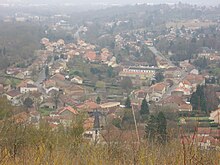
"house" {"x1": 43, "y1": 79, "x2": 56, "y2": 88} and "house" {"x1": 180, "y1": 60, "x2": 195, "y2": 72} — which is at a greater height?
"house" {"x1": 43, "y1": 79, "x2": 56, "y2": 88}

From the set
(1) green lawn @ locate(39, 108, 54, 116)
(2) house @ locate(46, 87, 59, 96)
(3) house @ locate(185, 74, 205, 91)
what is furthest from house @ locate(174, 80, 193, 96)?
(1) green lawn @ locate(39, 108, 54, 116)

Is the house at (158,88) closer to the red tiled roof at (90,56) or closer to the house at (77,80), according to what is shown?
the house at (77,80)

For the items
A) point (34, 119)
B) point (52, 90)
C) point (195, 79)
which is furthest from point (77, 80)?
point (34, 119)

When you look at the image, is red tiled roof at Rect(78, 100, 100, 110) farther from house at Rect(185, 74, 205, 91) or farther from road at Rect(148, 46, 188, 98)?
house at Rect(185, 74, 205, 91)

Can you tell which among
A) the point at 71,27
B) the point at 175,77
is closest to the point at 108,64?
the point at 175,77

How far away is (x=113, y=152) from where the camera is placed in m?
3.73

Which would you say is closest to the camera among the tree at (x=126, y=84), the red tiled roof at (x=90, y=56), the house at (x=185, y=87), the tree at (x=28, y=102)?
the tree at (x=28, y=102)

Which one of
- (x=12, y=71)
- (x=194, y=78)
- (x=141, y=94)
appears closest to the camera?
(x=141, y=94)

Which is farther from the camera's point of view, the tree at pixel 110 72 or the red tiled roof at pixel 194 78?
the tree at pixel 110 72

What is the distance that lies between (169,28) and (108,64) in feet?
48.3

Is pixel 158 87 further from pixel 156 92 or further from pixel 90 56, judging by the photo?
pixel 90 56

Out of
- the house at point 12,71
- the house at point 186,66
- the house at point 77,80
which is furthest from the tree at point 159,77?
the house at point 12,71

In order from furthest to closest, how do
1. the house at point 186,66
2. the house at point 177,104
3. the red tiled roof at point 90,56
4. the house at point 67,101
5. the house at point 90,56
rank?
the red tiled roof at point 90,56, the house at point 90,56, the house at point 186,66, the house at point 67,101, the house at point 177,104

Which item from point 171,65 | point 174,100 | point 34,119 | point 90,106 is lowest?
point 171,65
